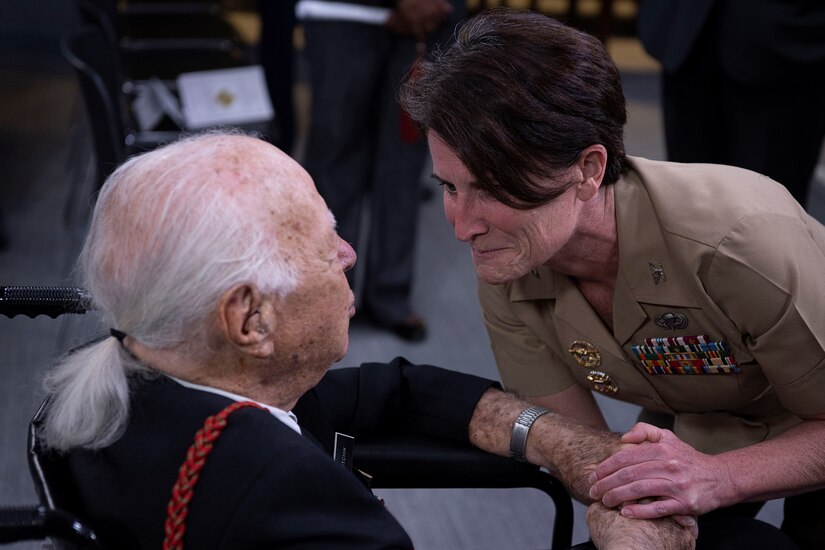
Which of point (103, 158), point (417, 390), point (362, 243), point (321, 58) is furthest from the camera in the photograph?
point (362, 243)

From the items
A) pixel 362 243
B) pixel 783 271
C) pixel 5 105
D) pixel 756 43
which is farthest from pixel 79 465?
pixel 5 105

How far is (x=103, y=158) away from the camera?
2.66m

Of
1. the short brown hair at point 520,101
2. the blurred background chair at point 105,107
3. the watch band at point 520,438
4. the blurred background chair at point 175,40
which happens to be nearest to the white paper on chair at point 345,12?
the blurred background chair at point 105,107

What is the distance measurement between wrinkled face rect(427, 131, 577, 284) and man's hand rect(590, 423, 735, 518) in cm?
31

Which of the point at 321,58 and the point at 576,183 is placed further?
the point at 321,58

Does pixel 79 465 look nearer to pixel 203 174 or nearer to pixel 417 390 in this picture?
pixel 203 174

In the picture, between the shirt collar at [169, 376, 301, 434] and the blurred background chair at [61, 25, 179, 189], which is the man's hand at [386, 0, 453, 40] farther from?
the shirt collar at [169, 376, 301, 434]

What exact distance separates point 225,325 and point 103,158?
68.7 inches

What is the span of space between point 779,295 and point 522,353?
0.48 meters

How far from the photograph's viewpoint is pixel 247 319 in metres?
1.09

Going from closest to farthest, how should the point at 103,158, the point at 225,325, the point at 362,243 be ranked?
the point at 225,325
the point at 103,158
the point at 362,243

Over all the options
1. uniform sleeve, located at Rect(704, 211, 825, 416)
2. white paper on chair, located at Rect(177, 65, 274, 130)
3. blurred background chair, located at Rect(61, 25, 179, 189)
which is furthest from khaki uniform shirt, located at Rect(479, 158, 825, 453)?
white paper on chair, located at Rect(177, 65, 274, 130)

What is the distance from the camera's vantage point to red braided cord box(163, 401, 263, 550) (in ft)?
3.38

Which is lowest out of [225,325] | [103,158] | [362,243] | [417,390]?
[362,243]
